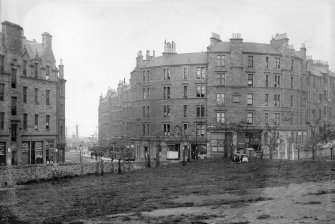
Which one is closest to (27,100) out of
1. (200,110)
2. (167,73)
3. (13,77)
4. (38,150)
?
(13,77)

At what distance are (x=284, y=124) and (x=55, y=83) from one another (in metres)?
33.4

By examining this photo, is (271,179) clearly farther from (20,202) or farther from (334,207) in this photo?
(20,202)

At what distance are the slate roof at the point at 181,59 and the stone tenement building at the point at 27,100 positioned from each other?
18.0 m

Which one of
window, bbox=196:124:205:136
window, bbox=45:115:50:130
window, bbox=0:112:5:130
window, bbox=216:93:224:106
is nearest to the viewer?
window, bbox=0:112:5:130

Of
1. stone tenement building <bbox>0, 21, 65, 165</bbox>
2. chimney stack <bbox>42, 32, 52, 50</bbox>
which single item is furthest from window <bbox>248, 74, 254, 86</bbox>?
chimney stack <bbox>42, 32, 52, 50</bbox>

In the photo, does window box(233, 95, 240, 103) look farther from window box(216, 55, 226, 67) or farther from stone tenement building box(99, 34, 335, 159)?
window box(216, 55, 226, 67)

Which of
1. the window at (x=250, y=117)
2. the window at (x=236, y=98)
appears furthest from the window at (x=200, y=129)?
the window at (x=250, y=117)

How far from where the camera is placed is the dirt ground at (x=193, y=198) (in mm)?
19344

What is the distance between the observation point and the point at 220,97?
62.9 m

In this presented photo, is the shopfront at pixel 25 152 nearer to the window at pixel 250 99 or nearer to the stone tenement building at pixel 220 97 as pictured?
the stone tenement building at pixel 220 97

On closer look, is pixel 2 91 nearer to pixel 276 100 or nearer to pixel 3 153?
pixel 3 153

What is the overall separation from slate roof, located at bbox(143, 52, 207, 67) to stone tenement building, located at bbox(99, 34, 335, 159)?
0.16 metres

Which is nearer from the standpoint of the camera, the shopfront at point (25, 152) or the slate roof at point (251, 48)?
the shopfront at point (25, 152)

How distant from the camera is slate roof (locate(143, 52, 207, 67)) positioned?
6550cm
